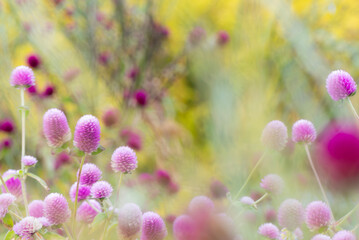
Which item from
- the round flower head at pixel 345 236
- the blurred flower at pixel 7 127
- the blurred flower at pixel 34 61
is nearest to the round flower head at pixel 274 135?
the round flower head at pixel 345 236

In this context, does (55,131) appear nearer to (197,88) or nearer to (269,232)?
(269,232)

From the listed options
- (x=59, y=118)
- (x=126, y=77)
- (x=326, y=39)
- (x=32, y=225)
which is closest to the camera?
(x=32, y=225)

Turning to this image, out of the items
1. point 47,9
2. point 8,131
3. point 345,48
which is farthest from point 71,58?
point 345,48

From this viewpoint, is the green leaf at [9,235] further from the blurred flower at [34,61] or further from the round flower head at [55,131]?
the blurred flower at [34,61]

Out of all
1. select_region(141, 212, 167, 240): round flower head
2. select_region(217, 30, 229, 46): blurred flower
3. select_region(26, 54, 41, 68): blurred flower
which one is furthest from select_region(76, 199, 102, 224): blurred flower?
select_region(217, 30, 229, 46): blurred flower

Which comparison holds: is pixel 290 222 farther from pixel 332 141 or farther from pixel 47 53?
pixel 47 53

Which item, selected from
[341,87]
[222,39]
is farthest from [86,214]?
[222,39]

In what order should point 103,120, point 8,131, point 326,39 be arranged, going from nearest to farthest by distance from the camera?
point 8,131 → point 103,120 → point 326,39

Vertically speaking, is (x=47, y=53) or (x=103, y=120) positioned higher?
(x=47, y=53)
